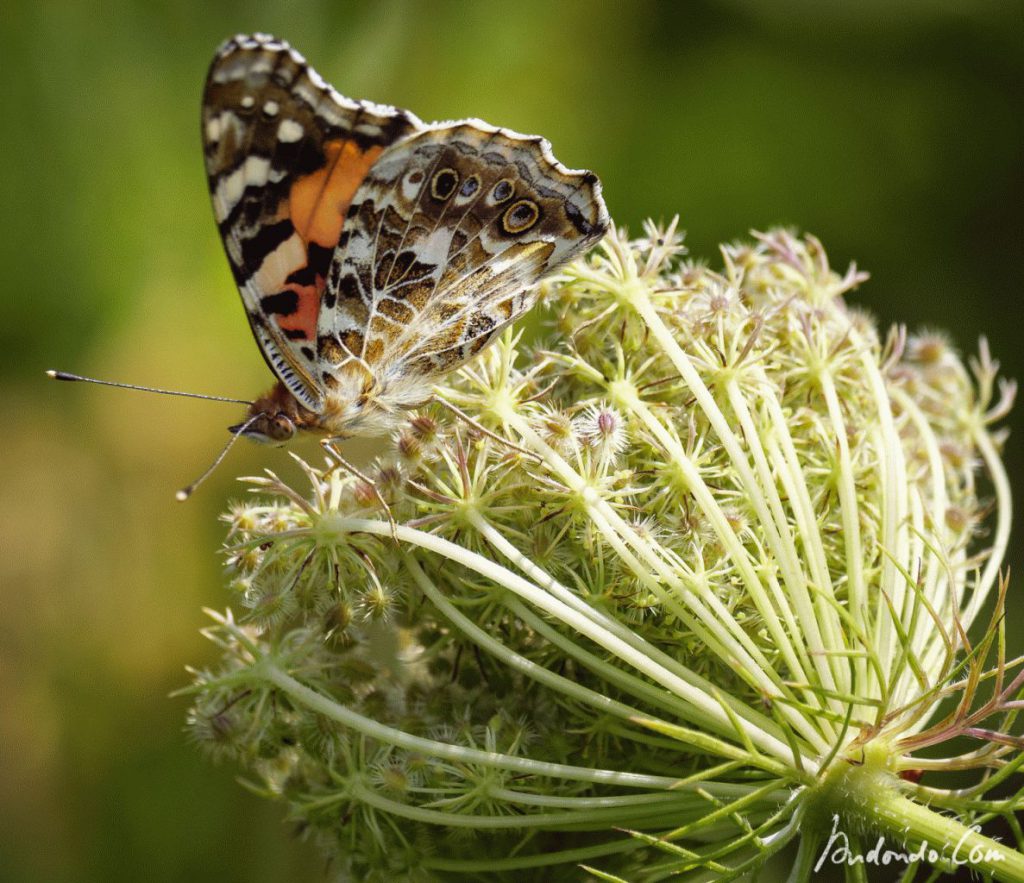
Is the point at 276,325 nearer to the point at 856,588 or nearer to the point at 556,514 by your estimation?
the point at 556,514

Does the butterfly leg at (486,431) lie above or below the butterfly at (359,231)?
below

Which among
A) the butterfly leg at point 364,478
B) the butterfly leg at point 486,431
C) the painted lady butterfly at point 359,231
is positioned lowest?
the butterfly leg at point 364,478

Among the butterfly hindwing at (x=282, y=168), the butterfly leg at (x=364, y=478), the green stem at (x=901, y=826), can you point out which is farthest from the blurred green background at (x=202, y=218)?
the green stem at (x=901, y=826)

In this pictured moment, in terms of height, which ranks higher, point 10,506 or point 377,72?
point 377,72

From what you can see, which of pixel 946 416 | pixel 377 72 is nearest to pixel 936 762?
pixel 946 416

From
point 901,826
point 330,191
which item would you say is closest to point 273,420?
point 330,191

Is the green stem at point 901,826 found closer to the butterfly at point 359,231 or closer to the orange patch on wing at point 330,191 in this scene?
the butterfly at point 359,231

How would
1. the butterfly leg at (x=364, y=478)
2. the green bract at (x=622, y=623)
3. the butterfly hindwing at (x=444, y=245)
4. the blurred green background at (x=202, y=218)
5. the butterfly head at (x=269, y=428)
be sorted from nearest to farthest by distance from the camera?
the green bract at (x=622, y=623) → the butterfly leg at (x=364, y=478) → the butterfly hindwing at (x=444, y=245) → the butterfly head at (x=269, y=428) → the blurred green background at (x=202, y=218)
